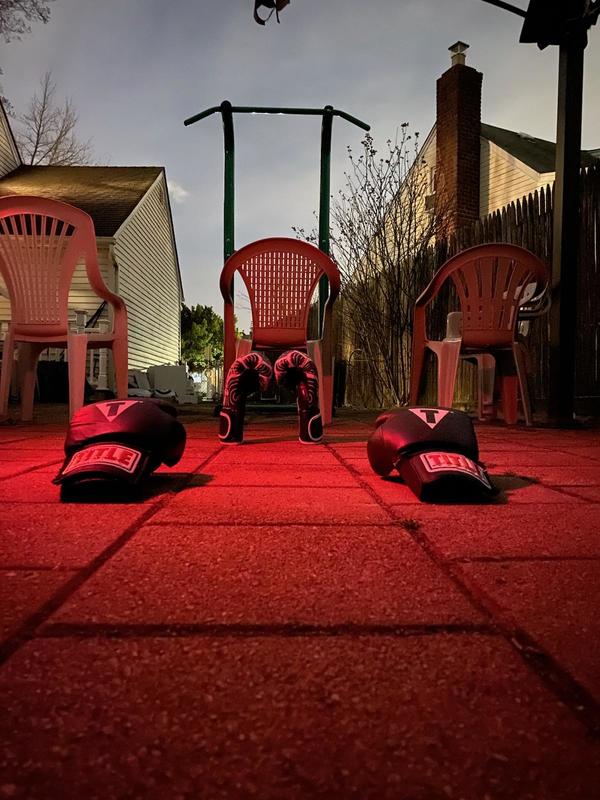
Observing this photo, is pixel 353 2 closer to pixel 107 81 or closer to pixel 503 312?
pixel 503 312

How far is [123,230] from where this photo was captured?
480 inches

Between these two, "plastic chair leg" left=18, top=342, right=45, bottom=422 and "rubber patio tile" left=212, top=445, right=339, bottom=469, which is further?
"plastic chair leg" left=18, top=342, right=45, bottom=422

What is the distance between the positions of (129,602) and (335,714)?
1.26 ft

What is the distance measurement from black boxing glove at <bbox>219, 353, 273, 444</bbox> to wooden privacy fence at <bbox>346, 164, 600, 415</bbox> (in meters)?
2.86

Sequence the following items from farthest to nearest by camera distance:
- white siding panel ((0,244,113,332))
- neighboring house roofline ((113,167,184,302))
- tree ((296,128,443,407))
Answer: neighboring house roofline ((113,167,184,302)), white siding panel ((0,244,113,332)), tree ((296,128,443,407))

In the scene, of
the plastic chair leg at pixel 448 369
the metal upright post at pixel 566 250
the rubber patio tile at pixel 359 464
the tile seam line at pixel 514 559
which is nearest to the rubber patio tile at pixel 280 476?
the rubber patio tile at pixel 359 464

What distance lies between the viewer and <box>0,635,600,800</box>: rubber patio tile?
39cm

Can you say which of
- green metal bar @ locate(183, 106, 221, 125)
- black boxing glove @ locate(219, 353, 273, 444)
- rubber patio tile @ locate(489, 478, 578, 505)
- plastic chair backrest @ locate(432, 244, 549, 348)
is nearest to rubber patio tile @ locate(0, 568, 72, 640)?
rubber patio tile @ locate(489, 478, 578, 505)

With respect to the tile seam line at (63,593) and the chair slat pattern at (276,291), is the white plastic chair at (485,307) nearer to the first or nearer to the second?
the chair slat pattern at (276,291)

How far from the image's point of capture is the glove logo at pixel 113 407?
5.65ft

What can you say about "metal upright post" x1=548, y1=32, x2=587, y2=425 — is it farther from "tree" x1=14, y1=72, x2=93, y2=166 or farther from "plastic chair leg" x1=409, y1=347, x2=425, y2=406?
"tree" x1=14, y1=72, x2=93, y2=166

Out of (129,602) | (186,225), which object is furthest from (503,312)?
(186,225)

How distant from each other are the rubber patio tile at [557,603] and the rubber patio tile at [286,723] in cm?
6

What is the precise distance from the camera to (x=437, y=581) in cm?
86
